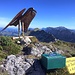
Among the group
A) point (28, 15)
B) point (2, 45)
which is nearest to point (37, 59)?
point (2, 45)

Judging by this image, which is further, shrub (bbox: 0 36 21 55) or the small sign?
shrub (bbox: 0 36 21 55)

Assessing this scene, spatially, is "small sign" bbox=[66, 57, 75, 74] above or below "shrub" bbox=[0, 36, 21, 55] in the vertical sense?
below

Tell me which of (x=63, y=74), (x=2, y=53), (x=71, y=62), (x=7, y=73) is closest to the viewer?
(x=7, y=73)

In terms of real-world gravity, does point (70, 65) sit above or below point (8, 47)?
below

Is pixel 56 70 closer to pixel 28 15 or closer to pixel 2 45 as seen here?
pixel 2 45

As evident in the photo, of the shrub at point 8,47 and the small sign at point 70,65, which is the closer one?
the small sign at point 70,65

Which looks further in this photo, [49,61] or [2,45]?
[2,45]

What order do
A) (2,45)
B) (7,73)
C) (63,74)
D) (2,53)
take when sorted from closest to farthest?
1. (7,73)
2. (63,74)
3. (2,53)
4. (2,45)

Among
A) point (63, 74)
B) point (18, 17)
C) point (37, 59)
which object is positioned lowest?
point (63, 74)

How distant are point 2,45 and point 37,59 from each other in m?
8.35

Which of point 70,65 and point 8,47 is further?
point 8,47

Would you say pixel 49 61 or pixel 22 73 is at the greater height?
pixel 49 61

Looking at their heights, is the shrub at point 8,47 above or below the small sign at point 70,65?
above

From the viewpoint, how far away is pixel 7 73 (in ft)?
70.6
